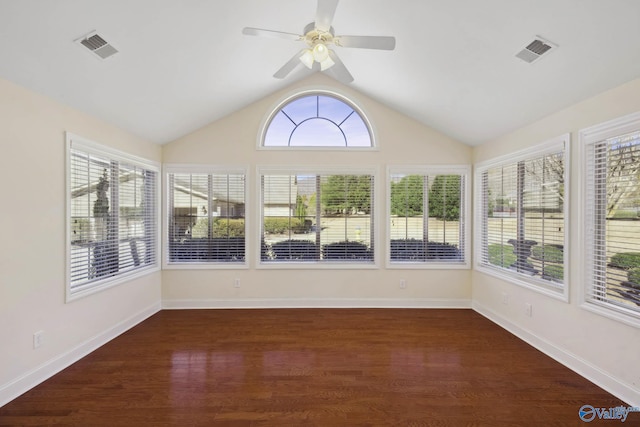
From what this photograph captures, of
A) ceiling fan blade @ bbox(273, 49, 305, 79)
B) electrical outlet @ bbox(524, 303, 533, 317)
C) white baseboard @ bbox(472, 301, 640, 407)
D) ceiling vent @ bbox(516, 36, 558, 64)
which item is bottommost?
white baseboard @ bbox(472, 301, 640, 407)

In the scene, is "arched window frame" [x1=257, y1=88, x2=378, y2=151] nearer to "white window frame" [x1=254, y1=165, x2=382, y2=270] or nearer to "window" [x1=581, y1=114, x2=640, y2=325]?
"white window frame" [x1=254, y1=165, x2=382, y2=270]

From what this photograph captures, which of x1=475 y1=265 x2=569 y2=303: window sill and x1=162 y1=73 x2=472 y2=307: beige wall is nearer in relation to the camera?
x1=475 y1=265 x2=569 y2=303: window sill

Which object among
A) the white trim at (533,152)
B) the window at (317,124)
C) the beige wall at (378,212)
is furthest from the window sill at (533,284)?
the window at (317,124)

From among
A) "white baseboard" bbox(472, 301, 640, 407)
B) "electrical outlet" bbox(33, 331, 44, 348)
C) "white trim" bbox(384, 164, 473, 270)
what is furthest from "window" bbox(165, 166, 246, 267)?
"white baseboard" bbox(472, 301, 640, 407)

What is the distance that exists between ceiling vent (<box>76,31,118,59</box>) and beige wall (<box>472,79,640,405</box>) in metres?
4.07

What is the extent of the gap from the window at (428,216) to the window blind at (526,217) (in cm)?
32

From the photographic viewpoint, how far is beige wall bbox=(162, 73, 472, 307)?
4.25 m

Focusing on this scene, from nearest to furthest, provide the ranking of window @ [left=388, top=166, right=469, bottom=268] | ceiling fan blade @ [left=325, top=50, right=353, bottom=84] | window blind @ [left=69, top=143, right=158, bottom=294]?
1. ceiling fan blade @ [left=325, top=50, right=353, bottom=84]
2. window blind @ [left=69, top=143, right=158, bottom=294]
3. window @ [left=388, top=166, right=469, bottom=268]

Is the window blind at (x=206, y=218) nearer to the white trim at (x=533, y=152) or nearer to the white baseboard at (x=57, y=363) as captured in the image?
the white baseboard at (x=57, y=363)

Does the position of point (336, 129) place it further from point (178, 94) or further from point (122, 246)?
point (122, 246)

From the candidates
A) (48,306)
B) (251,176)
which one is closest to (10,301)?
(48,306)

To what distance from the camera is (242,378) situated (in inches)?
98.5

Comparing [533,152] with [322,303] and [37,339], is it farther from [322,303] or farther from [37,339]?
[37,339]

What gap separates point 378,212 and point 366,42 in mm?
2542
